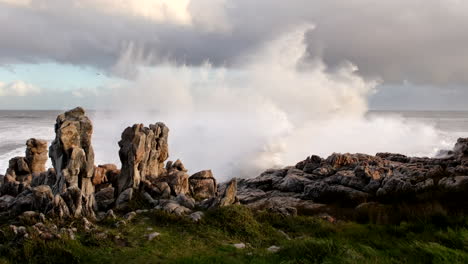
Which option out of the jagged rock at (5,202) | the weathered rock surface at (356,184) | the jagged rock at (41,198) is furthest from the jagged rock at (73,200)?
the weathered rock surface at (356,184)

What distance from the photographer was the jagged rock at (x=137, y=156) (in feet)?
62.0

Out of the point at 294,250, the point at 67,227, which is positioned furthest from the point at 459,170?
the point at 67,227

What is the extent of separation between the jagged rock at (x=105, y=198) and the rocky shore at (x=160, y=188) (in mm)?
50

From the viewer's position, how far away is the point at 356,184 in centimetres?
2544

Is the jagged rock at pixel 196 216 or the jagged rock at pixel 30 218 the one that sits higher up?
the jagged rock at pixel 30 218

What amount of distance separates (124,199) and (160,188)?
2.23 metres

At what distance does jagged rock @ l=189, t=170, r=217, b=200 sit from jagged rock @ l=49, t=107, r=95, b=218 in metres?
6.77

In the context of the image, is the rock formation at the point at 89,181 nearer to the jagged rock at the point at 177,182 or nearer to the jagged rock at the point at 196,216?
the jagged rock at the point at 177,182

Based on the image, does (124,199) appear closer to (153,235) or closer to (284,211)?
(153,235)

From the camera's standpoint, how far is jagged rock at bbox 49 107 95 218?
1462 centimetres

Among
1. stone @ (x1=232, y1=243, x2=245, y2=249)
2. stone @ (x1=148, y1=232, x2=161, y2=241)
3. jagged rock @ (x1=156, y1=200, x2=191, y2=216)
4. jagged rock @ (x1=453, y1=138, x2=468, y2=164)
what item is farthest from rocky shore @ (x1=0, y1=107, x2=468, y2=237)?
stone @ (x1=232, y1=243, x2=245, y2=249)

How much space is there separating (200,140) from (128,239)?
58808 millimetres

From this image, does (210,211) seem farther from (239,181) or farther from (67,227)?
(239,181)

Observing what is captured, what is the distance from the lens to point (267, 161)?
5797 centimetres
